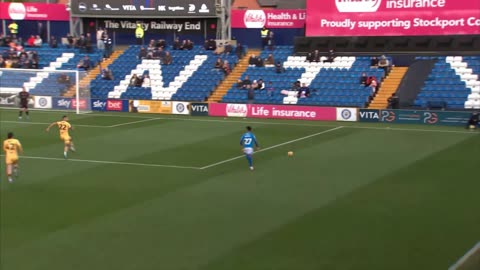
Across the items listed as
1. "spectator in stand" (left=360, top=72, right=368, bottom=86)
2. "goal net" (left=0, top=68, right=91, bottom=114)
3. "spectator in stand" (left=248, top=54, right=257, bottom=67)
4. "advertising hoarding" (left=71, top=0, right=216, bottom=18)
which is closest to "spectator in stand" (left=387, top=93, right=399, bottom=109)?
"spectator in stand" (left=360, top=72, right=368, bottom=86)

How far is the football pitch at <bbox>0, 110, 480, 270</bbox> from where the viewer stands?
14.2 metres

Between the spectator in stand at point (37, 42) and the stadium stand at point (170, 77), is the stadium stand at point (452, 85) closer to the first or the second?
the stadium stand at point (170, 77)

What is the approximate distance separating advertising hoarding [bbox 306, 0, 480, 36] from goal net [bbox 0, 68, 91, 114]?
16.0 meters

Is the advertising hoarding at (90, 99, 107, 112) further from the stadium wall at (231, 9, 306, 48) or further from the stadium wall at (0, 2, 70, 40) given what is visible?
the stadium wall at (231, 9, 306, 48)

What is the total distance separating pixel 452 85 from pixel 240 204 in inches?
1073

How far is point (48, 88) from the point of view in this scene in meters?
48.4

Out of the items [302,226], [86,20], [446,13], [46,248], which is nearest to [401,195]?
[302,226]

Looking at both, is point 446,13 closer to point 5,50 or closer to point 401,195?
point 401,195

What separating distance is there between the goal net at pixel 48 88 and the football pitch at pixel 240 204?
13.8 meters

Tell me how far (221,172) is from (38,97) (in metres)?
28.0

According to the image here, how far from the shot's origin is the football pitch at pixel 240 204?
14188mm

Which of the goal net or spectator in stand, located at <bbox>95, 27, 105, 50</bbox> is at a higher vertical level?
spectator in stand, located at <bbox>95, 27, 105, 50</bbox>

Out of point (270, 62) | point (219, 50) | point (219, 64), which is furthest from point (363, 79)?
point (219, 50)

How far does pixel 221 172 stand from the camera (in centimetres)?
2391
